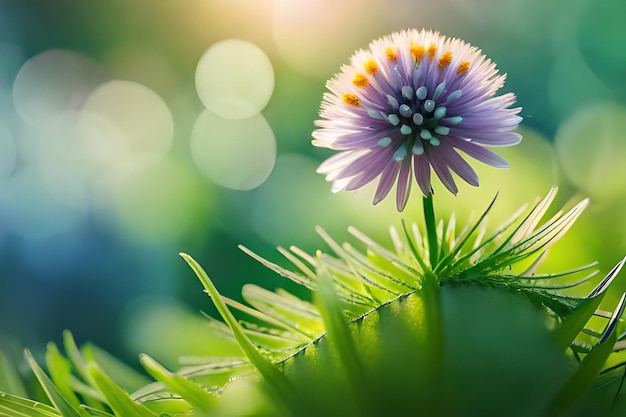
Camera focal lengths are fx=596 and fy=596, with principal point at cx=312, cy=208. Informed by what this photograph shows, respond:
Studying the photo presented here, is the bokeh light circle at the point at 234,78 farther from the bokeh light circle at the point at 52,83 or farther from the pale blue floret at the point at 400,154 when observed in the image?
the pale blue floret at the point at 400,154

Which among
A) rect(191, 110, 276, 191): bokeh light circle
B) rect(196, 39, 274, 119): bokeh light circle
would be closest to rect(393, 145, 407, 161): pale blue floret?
rect(191, 110, 276, 191): bokeh light circle

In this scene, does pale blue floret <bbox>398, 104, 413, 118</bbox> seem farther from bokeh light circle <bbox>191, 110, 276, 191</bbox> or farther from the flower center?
bokeh light circle <bbox>191, 110, 276, 191</bbox>

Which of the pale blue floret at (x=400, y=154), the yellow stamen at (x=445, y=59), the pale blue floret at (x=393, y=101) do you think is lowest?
the pale blue floret at (x=400, y=154)

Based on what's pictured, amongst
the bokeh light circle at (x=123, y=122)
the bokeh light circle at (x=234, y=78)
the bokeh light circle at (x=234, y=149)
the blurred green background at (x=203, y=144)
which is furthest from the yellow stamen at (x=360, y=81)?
the bokeh light circle at (x=234, y=78)

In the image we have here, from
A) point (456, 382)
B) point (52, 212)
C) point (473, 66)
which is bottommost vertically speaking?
point (456, 382)

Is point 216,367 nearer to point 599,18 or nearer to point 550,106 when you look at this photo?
point 550,106

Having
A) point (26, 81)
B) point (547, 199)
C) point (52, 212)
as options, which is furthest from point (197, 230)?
point (26, 81)

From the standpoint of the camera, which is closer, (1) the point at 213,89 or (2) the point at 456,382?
(2) the point at 456,382
